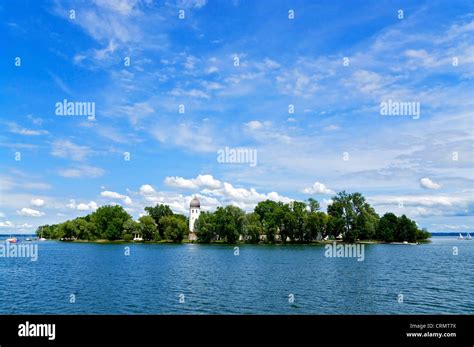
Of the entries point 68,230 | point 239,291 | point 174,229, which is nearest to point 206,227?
point 174,229

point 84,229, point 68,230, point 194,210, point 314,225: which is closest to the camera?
point 314,225

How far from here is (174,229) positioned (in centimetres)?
12288

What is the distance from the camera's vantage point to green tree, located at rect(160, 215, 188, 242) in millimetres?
122938

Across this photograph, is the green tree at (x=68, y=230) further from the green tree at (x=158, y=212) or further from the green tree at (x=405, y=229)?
the green tree at (x=405, y=229)

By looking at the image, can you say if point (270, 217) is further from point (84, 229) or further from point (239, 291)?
point (239, 291)

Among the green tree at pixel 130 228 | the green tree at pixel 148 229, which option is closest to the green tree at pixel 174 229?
the green tree at pixel 148 229

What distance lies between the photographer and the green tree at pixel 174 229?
122938mm

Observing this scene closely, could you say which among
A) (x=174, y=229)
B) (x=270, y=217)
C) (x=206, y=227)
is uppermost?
(x=270, y=217)

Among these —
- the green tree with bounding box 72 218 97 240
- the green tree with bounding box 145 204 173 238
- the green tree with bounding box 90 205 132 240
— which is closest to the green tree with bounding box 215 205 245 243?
the green tree with bounding box 145 204 173 238

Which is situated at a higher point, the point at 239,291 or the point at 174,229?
the point at 239,291

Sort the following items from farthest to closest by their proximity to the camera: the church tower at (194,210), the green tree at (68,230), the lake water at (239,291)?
1. the green tree at (68,230)
2. the church tower at (194,210)
3. the lake water at (239,291)

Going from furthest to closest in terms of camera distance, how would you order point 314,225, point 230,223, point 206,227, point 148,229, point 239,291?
point 148,229 → point 206,227 → point 230,223 → point 314,225 → point 239,291

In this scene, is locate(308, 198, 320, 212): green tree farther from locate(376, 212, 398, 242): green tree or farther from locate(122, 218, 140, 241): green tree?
locate(122, 218, 140, 241): green tree
